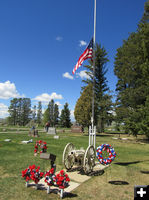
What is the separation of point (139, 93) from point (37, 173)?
23.1 m

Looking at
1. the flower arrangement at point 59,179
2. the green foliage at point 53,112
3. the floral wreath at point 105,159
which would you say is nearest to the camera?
the flower arrangement at point 59,179

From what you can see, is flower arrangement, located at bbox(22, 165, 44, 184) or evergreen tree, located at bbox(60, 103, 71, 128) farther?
evergreen tree, located at bbox(60, 103, 71, 128)

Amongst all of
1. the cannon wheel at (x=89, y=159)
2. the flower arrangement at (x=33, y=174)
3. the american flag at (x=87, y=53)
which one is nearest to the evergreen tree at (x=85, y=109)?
the american flag at (x=87, y=53)

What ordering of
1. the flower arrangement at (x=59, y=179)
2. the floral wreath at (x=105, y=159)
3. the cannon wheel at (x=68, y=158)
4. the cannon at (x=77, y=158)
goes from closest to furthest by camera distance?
the flower arrangement at (x=59, y=179) → the floral wreath at (x=105, y=159) → the cannon at (x=77, y=158) → the cannon wheel at (x=68, y=158)

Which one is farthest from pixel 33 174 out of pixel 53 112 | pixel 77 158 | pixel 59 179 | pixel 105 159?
pixel 53 112

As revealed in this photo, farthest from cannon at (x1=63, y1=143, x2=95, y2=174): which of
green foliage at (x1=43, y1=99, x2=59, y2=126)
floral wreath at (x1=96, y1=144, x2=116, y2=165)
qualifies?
green foliage at (x1=43, y1=99, x2=59, y2=126)

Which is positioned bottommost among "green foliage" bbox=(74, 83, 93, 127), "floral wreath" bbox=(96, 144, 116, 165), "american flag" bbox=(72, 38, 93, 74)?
"floral wreath" bbox=(96, 144, 116, 165)

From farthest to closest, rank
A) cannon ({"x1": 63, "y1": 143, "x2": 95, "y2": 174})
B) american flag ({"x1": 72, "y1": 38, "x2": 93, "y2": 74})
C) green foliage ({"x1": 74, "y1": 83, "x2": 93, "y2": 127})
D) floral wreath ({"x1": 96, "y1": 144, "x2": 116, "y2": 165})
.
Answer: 1. green foliage ({"x1": 74, "y1": 83, "x2": 93, "y2": 127})
2. american flag ({"x1": 72, "y1": 38, "x2": 93, "y2": 74})
3. cannon ({"x1": 63, "y1": 143, "x2": 95, "y2": 174})
4. floral wreath ({"x1": 96, "y1": 144, "x2": 116, "y2": 165})

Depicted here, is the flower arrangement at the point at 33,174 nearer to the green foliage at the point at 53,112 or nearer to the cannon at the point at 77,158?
the cannon at the point at 77,158

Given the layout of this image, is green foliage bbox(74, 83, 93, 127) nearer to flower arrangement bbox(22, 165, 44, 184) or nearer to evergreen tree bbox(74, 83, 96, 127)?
evergreen tree bbox(74, 83, 96, 127)

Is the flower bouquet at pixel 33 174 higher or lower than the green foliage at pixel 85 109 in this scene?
lower

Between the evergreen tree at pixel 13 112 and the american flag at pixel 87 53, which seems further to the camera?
the evergreen tree at pixel 13 112

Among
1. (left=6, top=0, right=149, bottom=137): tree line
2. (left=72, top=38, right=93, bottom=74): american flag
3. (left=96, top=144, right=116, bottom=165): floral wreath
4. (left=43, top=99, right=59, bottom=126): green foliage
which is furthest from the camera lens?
(left=43, top=99, right=59, bottom=126): green foliage

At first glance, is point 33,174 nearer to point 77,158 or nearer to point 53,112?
point 77,158
